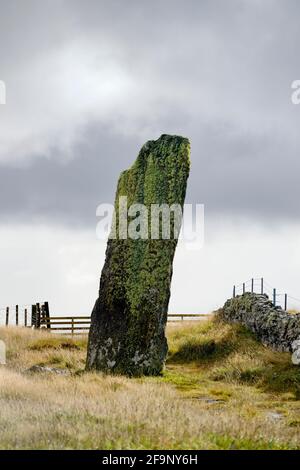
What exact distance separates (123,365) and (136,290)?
188 cm

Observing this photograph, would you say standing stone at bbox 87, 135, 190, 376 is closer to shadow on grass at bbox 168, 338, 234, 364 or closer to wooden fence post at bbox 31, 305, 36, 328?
shadow on grass at bbox 168, 338, 234, 364

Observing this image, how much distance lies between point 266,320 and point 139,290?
18.3 ft

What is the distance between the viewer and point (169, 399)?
11828 mm

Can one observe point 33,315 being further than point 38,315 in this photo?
Yes

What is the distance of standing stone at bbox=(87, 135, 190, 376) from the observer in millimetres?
16422

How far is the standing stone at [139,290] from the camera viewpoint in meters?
16.4

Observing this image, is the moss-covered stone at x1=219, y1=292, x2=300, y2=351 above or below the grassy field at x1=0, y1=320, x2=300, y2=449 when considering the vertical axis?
above

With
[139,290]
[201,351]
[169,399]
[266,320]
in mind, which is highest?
[139,290]

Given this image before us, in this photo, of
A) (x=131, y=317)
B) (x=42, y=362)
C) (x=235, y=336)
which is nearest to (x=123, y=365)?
(x=131, y=317)

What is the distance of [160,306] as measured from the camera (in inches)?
653

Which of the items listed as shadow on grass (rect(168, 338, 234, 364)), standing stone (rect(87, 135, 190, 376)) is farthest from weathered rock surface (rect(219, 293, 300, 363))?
standing stone (rect(87, 135, 190, 376))

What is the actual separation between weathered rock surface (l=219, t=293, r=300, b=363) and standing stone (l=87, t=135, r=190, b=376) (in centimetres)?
385

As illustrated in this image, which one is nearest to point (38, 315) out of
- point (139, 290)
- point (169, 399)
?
point (139, 290)

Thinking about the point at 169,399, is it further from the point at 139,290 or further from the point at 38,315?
the point at 38,315
